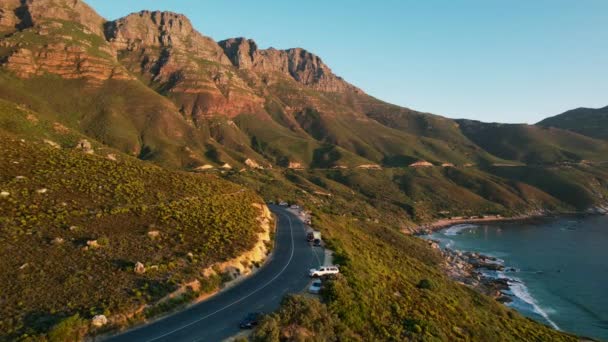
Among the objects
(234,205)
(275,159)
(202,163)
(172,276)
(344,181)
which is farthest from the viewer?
(275,159)

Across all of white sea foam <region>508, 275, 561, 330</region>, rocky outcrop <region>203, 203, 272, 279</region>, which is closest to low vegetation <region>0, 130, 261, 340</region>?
rocky outcrop <region>203, 203, 272, 279</region>

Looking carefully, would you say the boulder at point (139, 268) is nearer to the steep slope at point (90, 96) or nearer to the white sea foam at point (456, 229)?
the steep slope at point (90, 96)

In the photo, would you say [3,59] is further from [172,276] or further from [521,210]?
[521,210]

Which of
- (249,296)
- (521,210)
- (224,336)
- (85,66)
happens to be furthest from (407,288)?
(85,66)

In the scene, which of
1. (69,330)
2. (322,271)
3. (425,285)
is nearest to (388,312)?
(322,271)

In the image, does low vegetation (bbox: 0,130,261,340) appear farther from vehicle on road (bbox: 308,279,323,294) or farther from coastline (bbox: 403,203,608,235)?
coastline (bbox: 403,203,608,235)

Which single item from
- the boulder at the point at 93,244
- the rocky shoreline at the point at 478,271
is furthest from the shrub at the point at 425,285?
the boulder at the point at 93,244
